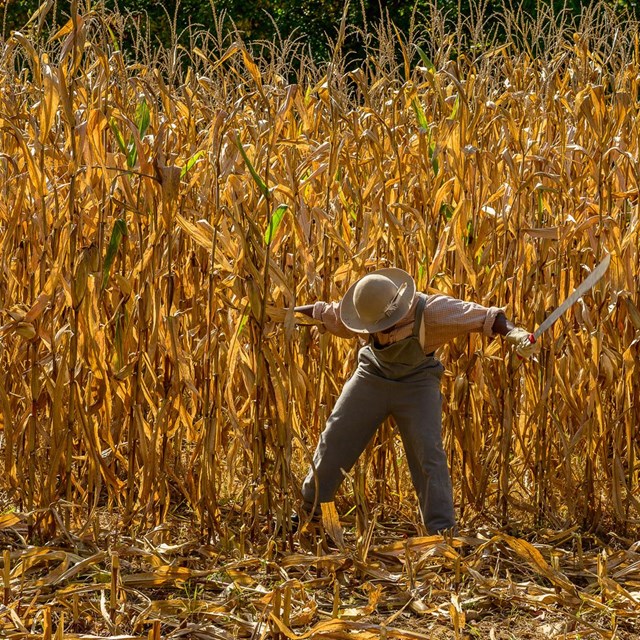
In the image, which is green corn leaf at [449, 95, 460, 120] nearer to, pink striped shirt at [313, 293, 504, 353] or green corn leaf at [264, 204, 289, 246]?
pink striped shirt at [313, 293, 504, 353]

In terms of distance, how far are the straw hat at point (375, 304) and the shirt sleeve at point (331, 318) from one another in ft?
0.15

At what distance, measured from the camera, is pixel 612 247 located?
3.32 metres

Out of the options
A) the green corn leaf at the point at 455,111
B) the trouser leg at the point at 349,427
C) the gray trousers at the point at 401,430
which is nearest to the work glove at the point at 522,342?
the gray trousers at the point at 401,430

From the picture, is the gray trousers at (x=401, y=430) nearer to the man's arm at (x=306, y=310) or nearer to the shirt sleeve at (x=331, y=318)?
the shirt sleeve at (x=331, y=318)

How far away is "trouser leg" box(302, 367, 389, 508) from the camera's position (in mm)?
3189

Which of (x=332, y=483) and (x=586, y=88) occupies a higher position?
(x=586, y=88)

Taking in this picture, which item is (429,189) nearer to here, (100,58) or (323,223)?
(323,223)

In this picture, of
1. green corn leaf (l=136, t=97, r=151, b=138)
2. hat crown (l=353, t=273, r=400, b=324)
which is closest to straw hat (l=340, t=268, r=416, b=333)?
hat crown (l=353, t=273, r=400, b=324)

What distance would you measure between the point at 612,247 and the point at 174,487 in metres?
1.65

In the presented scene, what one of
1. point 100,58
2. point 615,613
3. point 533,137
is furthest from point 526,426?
point 100,58

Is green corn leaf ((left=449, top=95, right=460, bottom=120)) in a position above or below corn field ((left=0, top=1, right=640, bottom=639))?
above

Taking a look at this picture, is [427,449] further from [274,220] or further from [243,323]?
[274,220]

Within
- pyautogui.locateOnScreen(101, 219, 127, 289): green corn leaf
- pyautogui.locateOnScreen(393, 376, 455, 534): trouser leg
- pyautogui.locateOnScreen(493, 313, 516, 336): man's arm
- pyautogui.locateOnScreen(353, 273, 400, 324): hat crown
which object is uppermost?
pyautogui.locateOnScreen(101, 219, 127, 289): green corn leaf

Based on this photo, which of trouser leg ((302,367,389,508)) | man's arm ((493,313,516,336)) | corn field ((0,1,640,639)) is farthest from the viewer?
trouser leg ((302,367,389,508))
